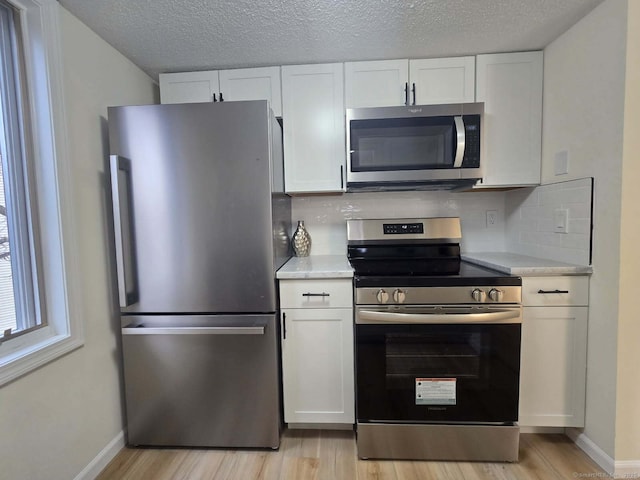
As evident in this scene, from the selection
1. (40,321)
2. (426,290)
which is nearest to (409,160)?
(426,290)

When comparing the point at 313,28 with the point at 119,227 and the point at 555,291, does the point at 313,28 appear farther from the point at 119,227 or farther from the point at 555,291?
the point at 555,291

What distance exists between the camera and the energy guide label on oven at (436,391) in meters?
1.47

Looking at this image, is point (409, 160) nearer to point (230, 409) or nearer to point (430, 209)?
point (430, 209)

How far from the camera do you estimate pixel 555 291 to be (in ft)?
4.93

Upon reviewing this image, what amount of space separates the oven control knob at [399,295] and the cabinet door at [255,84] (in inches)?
48.7

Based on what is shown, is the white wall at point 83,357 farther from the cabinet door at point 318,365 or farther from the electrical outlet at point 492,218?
the electrical outlet at point 492,218

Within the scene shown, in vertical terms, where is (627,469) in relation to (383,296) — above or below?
below

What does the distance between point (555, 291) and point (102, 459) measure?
2.34 m

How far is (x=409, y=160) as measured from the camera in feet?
5.66

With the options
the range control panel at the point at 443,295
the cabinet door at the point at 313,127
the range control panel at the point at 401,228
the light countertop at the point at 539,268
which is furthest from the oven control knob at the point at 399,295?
the cabinet door at the point at 313,127

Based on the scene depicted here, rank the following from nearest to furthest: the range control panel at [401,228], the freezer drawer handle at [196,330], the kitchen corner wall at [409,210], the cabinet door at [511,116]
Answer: the freezer drawer handle at [196,330] → the cabinet door at [511,116] → the range control panel at [401,228] → the kitchen corner wall at [409,210]

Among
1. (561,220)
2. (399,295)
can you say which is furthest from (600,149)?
(399,295)

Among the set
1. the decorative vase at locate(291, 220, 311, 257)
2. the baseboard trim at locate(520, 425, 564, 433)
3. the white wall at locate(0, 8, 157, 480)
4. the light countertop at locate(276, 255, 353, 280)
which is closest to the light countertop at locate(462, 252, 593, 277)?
the light countertop at locate(276, 255, 353, 280)

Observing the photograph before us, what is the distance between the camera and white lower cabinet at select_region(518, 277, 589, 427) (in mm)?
1510
